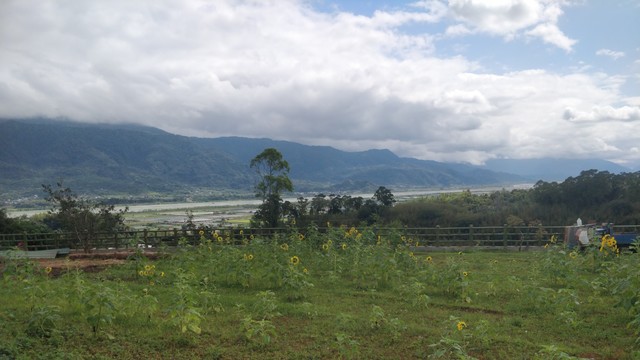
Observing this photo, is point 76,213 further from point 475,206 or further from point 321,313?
point 475,206

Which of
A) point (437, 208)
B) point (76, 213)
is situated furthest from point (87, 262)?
point (437, 208)

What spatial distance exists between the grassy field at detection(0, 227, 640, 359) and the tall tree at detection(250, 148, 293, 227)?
57.0ft

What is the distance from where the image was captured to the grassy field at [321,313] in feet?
20.0

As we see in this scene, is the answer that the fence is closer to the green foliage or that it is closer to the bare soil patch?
the green foliage

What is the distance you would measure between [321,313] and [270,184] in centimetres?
2279

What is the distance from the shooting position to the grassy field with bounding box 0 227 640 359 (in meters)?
6.09

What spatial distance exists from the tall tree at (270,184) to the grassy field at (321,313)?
17387mm

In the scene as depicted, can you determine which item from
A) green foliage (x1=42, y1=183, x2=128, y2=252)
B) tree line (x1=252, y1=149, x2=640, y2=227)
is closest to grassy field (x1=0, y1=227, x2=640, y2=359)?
green foliage (x1=42, y1=183, x2=128, y2=252)

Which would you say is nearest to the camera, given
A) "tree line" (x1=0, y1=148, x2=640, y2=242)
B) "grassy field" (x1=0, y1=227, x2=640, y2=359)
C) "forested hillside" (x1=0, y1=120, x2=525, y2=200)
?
"grassy field" (x1=0, y1=227, x2=640, y2=359)

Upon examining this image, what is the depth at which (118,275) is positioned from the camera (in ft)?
39.9

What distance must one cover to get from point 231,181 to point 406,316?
145 m

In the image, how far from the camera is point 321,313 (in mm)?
8023

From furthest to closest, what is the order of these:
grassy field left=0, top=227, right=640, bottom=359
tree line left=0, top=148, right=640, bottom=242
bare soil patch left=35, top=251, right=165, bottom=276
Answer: tree line left=0, top=148, right=640, bottom=242
bare soil patch left=35, top=251, right=165, bottom=276
grassy field left=0, top=227, right=640, bottom=359

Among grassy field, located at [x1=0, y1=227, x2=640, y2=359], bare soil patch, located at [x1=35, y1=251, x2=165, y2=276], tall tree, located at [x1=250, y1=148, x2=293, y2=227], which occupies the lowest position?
bare soil patch, located at [x1=35, y1=251, x2=165, y2=276]
